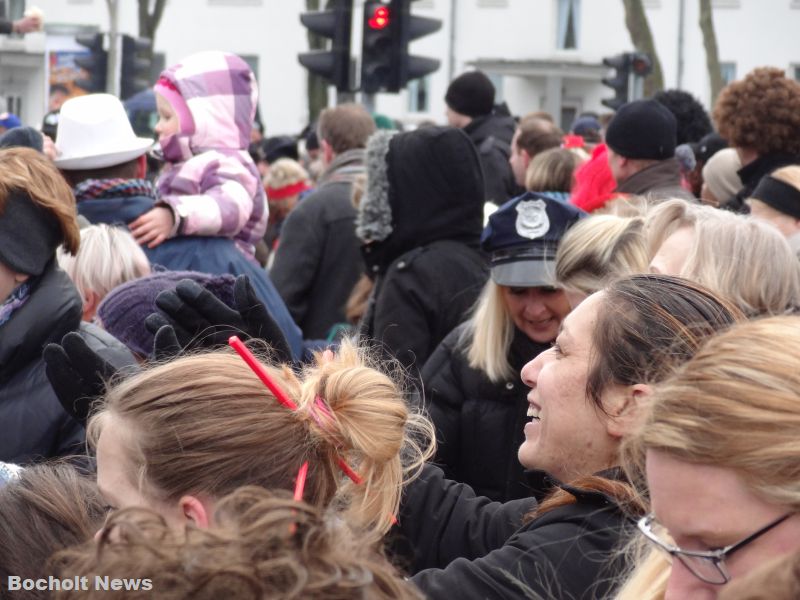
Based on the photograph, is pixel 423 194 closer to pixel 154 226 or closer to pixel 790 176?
pixel 154 226

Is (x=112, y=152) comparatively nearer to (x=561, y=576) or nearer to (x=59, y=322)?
(x=59, y=322)

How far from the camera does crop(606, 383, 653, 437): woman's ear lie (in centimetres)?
248

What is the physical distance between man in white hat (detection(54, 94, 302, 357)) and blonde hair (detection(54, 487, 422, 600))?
11.0ft

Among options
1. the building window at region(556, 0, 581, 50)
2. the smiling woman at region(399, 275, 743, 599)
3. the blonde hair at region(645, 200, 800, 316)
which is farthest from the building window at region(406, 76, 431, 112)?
the smiling woman at region(399, 275, 743, 599)

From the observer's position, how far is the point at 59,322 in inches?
137

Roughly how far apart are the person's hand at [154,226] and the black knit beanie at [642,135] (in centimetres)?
244

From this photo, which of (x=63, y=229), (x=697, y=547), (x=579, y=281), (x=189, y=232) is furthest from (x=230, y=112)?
(x=697, y=547)

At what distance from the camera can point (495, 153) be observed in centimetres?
910

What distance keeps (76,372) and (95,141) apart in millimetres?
2294

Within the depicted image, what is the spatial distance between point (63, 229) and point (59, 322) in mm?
309

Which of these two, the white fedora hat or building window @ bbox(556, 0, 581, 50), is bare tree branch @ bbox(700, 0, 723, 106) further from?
the white fedora hat

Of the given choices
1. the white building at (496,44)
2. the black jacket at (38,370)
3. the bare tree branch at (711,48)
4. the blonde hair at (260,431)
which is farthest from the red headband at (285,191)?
the white building at (496,44)

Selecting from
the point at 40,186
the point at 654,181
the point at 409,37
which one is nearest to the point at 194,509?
the point at 40,186

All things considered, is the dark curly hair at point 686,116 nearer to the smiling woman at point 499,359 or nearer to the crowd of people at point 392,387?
the crowd of people at point 392,387
